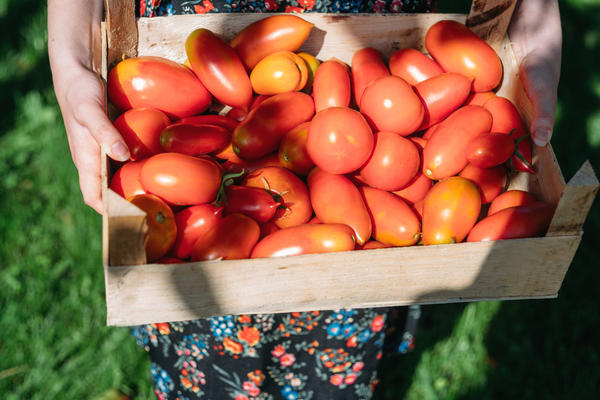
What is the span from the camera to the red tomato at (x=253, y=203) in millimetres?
1160

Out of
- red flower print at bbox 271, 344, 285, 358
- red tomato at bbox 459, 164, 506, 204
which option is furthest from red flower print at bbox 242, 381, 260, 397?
red tomato at bbox 459, 164, 506, 204

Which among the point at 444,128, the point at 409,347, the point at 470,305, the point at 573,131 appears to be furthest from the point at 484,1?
the point at 573,131

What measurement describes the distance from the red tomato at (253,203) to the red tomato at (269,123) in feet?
0.39

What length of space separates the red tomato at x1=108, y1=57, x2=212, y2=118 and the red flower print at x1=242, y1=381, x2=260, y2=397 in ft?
2.43

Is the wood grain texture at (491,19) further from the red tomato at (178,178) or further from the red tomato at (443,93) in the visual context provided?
the red tomato at (178,178)

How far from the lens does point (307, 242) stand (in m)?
1.10

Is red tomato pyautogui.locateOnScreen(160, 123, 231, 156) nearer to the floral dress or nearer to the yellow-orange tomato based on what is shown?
the yellow-orange tomato

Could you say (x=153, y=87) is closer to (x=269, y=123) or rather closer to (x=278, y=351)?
(x=269, y=123)

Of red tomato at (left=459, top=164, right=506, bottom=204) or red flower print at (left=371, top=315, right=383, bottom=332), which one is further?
red flower print at (left=371, top=315, right=383, bottom=332)

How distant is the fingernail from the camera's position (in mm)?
1114

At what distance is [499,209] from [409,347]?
2.55ft

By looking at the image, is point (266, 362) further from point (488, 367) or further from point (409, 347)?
point (488, 367)

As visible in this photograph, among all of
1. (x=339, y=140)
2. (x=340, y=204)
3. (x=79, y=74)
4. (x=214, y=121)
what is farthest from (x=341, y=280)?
(x=79, y=74)

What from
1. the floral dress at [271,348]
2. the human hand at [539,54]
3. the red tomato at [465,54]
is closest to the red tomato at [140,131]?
the floral dress at [271,348]
